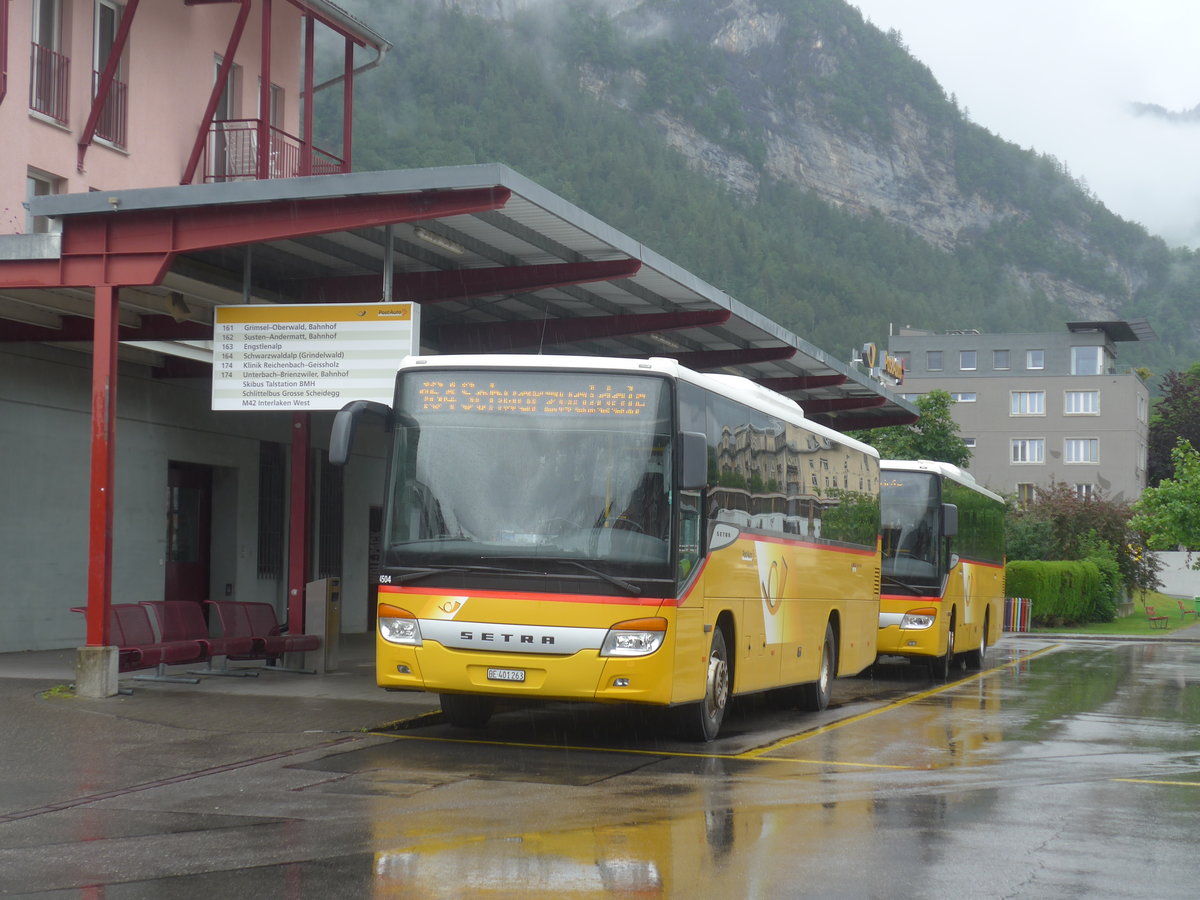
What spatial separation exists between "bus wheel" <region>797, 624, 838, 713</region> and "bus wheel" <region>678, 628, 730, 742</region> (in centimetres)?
348

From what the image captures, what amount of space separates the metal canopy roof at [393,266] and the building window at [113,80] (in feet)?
16.4

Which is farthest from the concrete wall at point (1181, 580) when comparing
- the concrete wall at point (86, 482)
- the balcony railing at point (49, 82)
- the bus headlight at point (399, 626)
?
the bus headlight at point (399, 626)

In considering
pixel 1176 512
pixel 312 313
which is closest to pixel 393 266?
pixel 312 313

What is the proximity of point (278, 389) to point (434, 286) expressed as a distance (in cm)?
287

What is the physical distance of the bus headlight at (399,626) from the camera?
38.0 feet

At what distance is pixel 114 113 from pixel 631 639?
58.8 feet

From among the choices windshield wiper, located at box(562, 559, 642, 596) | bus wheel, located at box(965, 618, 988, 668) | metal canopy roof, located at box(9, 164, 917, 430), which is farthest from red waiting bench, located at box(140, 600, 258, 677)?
bus wheel, located at box(965, 618, 988, 668)

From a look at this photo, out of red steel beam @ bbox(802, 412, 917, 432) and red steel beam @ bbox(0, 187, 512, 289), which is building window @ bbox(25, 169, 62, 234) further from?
red steel beam @ bbox(802, 412, 917, 432)

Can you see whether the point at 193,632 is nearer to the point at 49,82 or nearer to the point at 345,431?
the point at 345,431

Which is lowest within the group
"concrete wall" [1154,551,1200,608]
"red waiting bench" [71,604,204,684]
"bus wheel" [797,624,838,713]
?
"concrete wall" [1154,551,1200,608]

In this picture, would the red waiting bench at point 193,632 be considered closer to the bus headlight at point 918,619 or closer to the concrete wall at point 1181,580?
the bus headlight at point 918,619

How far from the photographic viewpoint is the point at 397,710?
14.1 meters

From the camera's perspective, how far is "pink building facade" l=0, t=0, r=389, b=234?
23.5 m

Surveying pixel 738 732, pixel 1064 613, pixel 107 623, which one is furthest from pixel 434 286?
pixel 1064 613
